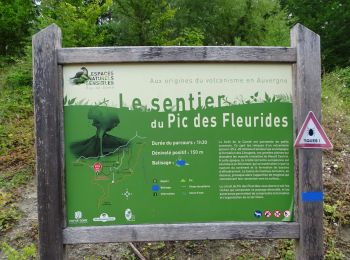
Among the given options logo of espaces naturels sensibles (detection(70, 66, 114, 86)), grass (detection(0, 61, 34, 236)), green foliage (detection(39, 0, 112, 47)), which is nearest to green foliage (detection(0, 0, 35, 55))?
green foliage (detection(39, 0, 112, 47))

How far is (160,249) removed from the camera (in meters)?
4.14

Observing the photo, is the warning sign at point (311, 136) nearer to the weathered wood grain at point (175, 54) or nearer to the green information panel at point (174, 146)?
the green information panel at point (174, 146)

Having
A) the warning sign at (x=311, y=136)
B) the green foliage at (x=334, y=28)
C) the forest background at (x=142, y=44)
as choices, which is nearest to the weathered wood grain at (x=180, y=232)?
the forest background at (x=142, y=44)

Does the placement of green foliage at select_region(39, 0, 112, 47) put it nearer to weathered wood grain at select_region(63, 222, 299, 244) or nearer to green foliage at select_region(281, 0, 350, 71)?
weathered wood grain at select_region(63, 222, 299, 244)

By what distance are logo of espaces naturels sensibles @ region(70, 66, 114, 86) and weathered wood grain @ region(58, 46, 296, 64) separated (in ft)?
0.28

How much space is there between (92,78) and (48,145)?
62cm

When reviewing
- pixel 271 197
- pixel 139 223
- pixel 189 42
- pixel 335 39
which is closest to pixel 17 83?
pixel 189 42

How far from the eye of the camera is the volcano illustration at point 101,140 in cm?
294

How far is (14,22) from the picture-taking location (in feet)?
36.6

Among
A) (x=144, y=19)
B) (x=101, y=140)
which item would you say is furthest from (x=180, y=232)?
(x=144, y=19)

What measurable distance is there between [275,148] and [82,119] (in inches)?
59.8

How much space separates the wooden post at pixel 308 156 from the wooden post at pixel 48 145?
185 centimetres

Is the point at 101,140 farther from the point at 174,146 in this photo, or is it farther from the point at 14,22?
the point at 14,22

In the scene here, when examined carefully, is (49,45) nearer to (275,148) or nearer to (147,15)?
(275,148)
